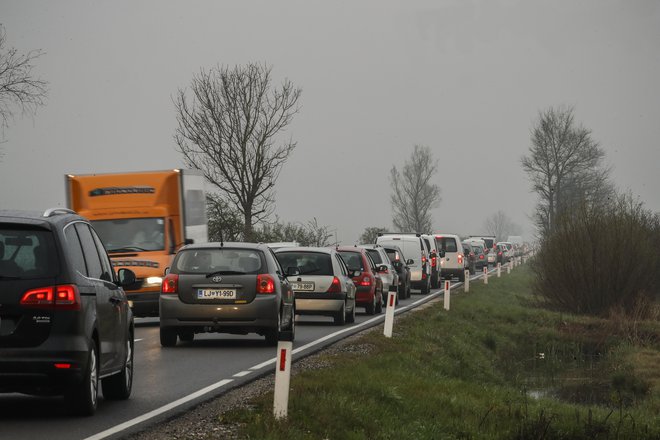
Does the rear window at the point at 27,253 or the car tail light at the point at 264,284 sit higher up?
the rear window at the point at 27,253

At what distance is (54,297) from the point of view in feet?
32.6

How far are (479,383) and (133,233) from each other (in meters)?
9.76

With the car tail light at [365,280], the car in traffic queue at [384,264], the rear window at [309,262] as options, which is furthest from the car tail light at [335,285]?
the car in traffic queue at [384,264]

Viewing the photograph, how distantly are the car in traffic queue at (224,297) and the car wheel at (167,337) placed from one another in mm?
15

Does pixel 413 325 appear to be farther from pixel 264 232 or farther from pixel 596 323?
pixel 264 232

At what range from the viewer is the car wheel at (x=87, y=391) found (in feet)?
33.7

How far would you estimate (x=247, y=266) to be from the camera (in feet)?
62.8

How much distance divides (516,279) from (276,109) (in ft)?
51.2

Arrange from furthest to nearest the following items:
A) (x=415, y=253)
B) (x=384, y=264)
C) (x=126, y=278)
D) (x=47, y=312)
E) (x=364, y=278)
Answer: (x=415, y=253) < (x=384, y=264) < (x=364, y=278) < (x=126, y=278) < (x=47, y=312)

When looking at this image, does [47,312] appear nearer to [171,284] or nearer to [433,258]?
[171,284]

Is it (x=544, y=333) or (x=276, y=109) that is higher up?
(x=276, y=109)

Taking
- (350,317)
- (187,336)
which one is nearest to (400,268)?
(350,317)

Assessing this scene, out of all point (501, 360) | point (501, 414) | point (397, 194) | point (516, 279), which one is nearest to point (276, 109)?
point (516, 279)

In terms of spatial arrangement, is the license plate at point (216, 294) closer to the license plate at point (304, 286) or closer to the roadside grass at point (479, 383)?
the roadside grass at point (479, 383)
